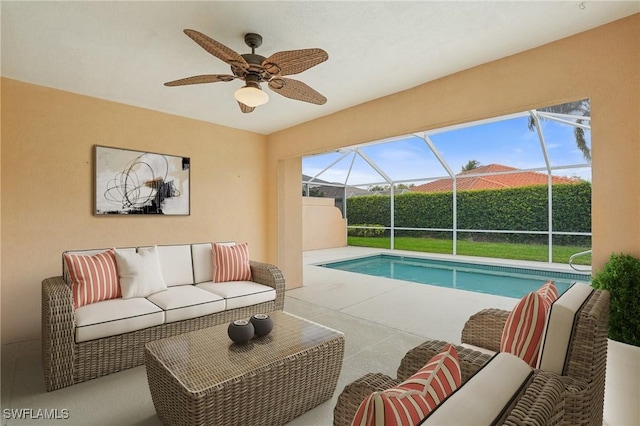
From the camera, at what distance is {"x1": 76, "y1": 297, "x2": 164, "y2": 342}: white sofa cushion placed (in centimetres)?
233

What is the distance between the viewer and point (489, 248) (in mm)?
8703

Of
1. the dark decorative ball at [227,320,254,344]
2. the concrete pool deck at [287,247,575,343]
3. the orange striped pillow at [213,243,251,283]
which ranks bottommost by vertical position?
the concrete pool deck at [287,247,575,343]

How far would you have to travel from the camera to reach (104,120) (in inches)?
143

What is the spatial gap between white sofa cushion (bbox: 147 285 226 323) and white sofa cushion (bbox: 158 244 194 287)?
0.24 metres

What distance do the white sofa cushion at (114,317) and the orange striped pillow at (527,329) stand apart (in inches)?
102

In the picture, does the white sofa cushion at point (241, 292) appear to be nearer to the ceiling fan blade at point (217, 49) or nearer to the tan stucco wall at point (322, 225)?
the ceiling fan blade at point (217, 49)

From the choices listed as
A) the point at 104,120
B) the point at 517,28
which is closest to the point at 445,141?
the point at 517,28

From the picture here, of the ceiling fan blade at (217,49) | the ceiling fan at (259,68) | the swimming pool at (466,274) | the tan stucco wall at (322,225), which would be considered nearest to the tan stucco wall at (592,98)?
the ceiling fan at (259,68)

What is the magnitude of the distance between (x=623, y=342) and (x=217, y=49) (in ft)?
9.92

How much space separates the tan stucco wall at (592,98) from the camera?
6.87 ft

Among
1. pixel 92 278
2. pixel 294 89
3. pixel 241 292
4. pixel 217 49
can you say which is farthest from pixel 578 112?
pixel 92 278

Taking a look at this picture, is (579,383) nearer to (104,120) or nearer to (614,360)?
(614,360)

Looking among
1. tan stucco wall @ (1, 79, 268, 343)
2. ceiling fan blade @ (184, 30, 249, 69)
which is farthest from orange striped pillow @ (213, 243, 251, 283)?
ceiling fan blade @ (184, 30, 249, 69)

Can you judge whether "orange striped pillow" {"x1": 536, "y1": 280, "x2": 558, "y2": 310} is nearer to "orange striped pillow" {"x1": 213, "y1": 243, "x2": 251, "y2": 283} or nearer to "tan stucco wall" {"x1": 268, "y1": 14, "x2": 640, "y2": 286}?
"tan stucco wall" {"x1": 268, "y1": 14, "x2": 640, "y2": 286}
